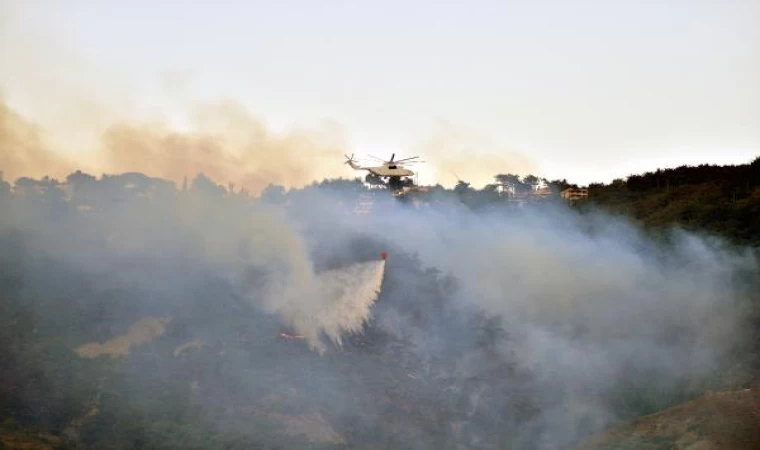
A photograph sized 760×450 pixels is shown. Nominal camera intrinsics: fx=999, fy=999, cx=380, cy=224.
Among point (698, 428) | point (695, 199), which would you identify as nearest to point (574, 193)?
point (695, 199)

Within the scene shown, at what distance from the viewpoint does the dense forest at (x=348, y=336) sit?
194 feet

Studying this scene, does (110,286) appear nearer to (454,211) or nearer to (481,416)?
(481,416)

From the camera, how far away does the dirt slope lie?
176 ft

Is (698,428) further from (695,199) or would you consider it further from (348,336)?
(695,199)

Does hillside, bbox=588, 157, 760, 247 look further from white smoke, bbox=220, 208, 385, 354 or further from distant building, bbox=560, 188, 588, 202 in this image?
white smoke, bbox=220, 208, 385, 354

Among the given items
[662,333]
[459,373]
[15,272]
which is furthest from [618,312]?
[15,272]

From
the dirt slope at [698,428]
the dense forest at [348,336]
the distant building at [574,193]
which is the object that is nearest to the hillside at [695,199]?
the dense forest at [348,336]

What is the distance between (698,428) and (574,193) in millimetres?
93043

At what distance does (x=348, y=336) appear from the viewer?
68.4 metres

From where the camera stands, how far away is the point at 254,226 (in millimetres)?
78562

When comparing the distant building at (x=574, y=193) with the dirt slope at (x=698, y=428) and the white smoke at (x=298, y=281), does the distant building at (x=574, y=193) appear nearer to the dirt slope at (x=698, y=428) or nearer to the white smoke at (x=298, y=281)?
the white smoke at (x=298, y=281)

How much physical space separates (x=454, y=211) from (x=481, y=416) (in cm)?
3951

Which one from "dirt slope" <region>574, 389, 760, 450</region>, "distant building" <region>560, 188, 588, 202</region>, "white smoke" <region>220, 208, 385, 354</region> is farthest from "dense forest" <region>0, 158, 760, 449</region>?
"distant building" <region>560, 188, 588, 202</region>

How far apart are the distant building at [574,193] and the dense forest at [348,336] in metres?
45.3
